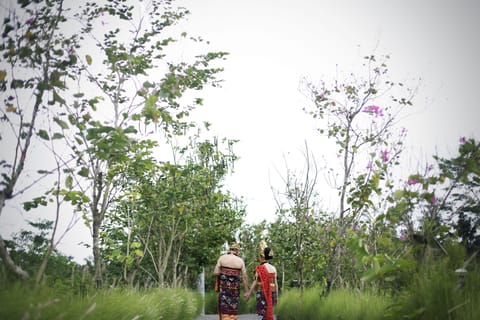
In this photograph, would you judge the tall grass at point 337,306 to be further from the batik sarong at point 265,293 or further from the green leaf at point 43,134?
the green leaf at point 43,134

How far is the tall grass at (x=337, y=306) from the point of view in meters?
6.77

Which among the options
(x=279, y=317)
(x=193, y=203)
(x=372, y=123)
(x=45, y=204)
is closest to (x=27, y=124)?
(x=45, y=204)

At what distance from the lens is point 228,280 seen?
9898mm

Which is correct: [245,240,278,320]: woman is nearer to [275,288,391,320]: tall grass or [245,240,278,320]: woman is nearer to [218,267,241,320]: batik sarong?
[218,267,241,320]: batik sarong

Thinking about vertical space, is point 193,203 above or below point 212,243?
above

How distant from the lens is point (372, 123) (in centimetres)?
1138

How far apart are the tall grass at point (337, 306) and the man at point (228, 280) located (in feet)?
5.83

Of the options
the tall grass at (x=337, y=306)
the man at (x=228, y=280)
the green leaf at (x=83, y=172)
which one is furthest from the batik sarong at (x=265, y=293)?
the green leaf at (x=83, y=172)

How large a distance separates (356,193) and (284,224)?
23.4 feet

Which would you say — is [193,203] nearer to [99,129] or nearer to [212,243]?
[212,243]

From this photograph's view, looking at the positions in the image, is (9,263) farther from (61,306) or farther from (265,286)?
(265,286)

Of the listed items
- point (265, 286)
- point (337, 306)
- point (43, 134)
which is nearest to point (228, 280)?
point (265, 286)

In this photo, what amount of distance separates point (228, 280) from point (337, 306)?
2.44m

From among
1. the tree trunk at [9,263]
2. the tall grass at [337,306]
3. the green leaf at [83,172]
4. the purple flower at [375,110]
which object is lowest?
the tall grass at [337,306]
